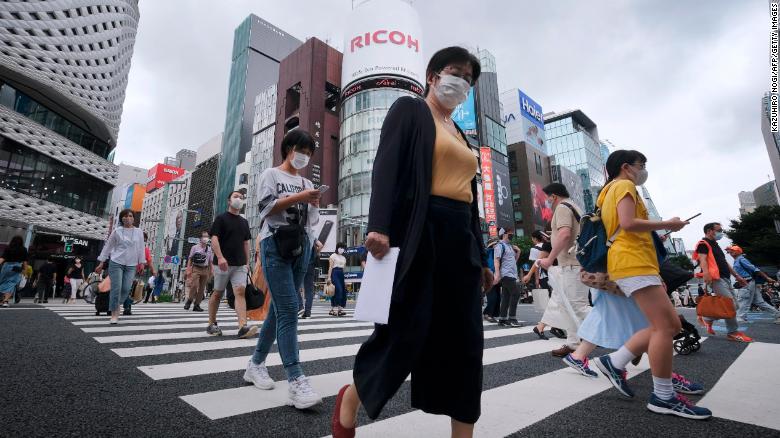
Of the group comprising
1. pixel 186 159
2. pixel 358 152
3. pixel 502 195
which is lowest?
pixel 502 195

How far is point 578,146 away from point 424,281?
294 feet

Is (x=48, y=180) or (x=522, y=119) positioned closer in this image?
(x=48, y=180)

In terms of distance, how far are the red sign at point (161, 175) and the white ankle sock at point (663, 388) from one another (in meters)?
98.5

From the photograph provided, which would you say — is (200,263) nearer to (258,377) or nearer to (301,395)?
(258,377)

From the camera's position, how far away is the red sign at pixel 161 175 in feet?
283

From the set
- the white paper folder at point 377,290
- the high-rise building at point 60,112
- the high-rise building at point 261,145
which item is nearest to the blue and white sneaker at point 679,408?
the white paper folder at point 377,290

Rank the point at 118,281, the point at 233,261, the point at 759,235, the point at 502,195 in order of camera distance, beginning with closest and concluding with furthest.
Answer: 1. the point at 233,261
2. the point at 118,281
3. the point at 759,235
4. the point at 502,195

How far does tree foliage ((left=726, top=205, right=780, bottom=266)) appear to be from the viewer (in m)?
31.2

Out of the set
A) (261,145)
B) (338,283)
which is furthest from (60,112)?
(338,283)

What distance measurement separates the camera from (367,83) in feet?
145

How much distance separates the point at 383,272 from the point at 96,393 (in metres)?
2.06

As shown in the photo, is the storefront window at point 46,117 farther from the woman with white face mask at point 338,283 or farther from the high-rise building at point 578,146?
the high-rise building at point 578,146

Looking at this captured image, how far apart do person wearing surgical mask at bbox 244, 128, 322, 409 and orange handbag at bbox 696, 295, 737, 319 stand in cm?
539

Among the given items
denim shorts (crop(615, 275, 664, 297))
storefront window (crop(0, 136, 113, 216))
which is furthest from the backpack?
storefront window (crop(0, 136, 113, 216))
